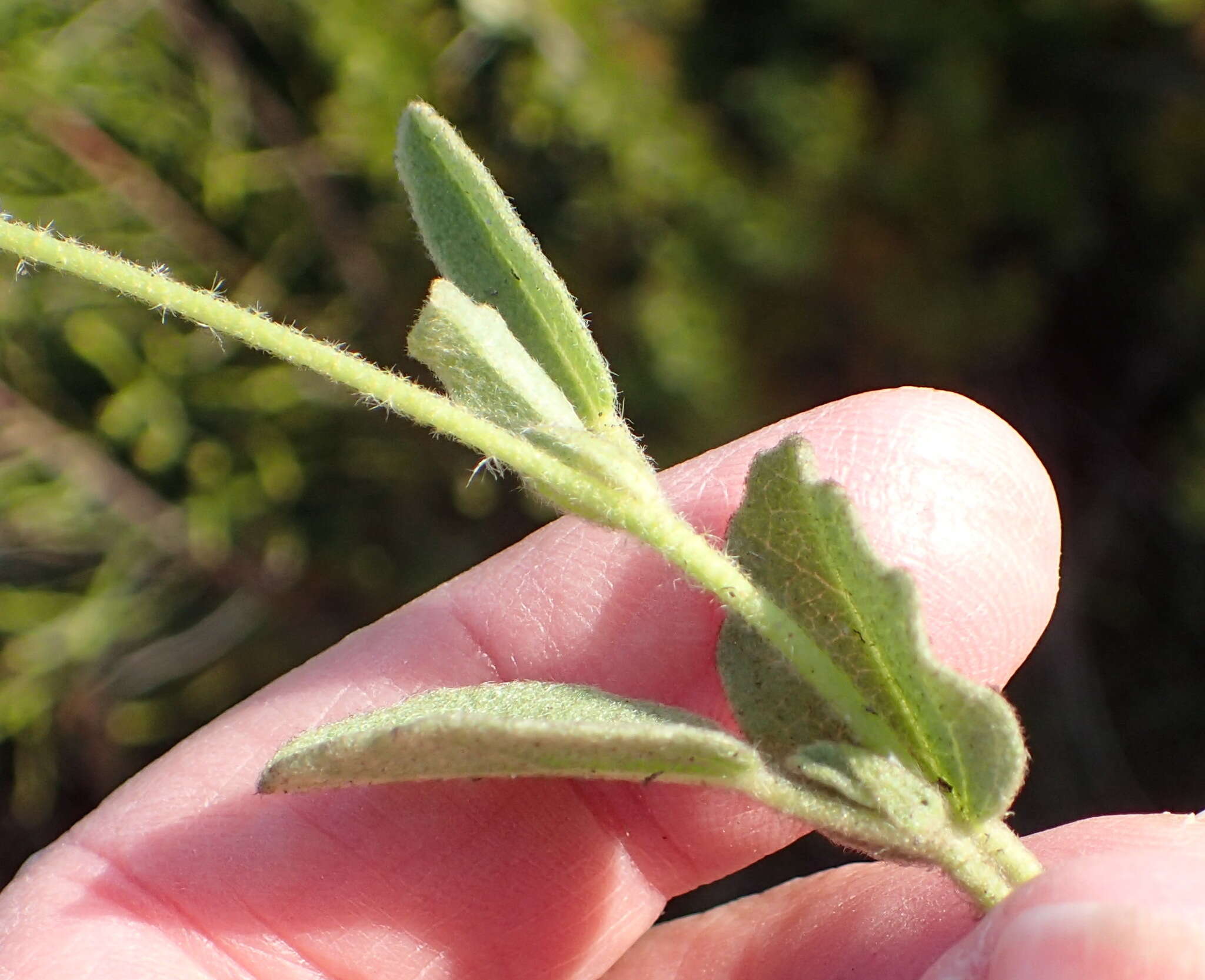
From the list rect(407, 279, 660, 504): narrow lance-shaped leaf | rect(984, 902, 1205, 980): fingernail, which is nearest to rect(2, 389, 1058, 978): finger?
rect(407, 279, 660, 504): narrow lance-shaped leaf

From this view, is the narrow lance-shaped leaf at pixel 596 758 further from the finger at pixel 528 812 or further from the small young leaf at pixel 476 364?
the finger at pixel 528 812

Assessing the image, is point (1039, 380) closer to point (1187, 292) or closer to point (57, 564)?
point (1187, 292)

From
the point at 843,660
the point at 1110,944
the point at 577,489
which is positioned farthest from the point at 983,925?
the point at 577,489

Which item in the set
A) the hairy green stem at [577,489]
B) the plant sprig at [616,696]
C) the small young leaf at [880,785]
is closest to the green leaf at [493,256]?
the plant sprig at [616,696]

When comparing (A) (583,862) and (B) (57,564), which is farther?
(B) (57,564)

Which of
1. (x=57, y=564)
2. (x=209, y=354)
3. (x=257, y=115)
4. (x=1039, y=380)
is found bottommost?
(x=1039, y=380)

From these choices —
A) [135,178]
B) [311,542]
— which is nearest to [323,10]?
[135,178]

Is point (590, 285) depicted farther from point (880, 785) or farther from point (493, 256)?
point (880, 785)
